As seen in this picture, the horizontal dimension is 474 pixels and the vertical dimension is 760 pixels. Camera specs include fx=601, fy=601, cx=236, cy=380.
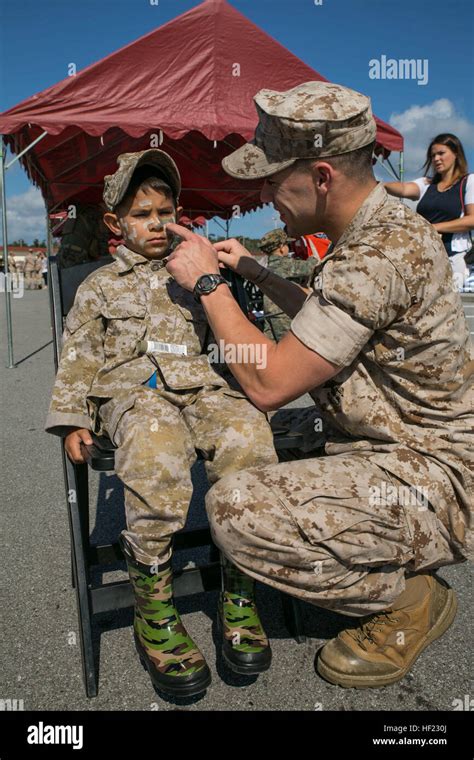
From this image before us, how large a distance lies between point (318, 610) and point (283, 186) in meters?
1.64

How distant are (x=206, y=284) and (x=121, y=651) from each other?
4.39 ft

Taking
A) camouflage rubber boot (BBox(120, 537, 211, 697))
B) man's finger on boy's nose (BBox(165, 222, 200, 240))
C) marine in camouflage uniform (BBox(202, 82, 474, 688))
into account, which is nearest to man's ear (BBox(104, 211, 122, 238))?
man's finger on boy's nose (BBox(165, 222, 200, 240))

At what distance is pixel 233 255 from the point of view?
2412mm

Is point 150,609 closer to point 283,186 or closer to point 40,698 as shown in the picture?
point 40,698

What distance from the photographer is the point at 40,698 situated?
190 cm

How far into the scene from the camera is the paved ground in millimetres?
1900

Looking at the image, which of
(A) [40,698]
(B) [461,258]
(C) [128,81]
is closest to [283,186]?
(A) [40,698]

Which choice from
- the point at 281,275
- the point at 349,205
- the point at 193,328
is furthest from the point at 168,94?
the point at 349,205

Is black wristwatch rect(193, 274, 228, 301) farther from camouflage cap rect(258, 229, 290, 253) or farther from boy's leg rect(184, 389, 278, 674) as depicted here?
camouflage cap rect(258, 229, 290, 253)

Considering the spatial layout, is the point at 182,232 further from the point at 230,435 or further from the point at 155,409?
the point at 230,435

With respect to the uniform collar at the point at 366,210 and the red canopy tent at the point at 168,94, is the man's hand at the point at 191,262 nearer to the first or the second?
the uniform collar at the point at 366,210

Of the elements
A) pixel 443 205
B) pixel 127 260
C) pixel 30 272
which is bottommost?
pixel 127 260

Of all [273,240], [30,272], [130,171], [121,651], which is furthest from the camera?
[30,272]
